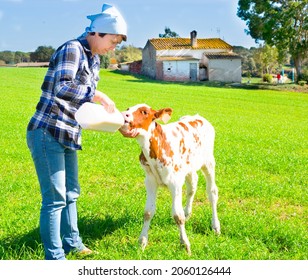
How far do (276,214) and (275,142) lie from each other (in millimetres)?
8585

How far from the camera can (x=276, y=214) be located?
25.1 feet

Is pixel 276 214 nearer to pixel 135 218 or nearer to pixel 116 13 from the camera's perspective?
pixel 135 218

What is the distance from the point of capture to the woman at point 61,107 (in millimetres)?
4785

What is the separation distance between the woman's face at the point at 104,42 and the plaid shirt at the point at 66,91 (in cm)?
8

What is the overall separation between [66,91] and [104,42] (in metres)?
0.73

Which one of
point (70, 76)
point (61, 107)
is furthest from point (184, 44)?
point (70, 76)

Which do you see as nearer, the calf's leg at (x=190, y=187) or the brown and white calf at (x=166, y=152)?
the brown and white calf at (x=166, y=152)

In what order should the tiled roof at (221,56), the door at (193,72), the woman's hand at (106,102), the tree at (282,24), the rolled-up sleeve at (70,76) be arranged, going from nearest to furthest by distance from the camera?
the rolled-up sleeve at (70,76) → the woman's hand at (106,102) → the tree at (282,24) → the tiled roof at (221,56) → the door at (193,72)

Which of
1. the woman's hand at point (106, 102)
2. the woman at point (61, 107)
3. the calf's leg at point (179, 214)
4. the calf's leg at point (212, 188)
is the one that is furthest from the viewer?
the calf's leg at point (212, 188)

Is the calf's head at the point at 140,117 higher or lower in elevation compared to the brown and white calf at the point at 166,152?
higher

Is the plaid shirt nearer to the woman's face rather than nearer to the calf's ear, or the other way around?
the woman's face

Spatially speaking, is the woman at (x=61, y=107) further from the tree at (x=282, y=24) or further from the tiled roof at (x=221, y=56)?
the tiled roof at (x=221, y=56)

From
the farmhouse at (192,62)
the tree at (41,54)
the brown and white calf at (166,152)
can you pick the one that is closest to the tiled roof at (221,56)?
the farmhouse at (192,62)

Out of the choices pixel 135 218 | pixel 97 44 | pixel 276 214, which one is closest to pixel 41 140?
pixel 97 44
